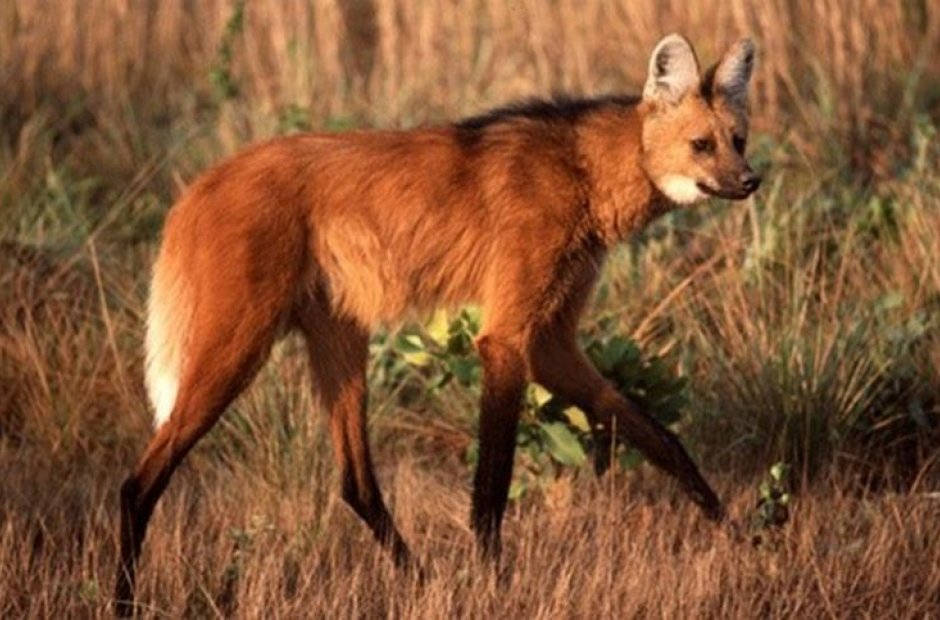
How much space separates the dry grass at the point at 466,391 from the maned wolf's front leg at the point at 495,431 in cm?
16

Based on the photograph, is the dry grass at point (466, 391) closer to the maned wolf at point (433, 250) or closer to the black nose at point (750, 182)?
the maned wolf at point (433, 250)

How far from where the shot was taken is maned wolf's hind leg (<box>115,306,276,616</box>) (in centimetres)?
492

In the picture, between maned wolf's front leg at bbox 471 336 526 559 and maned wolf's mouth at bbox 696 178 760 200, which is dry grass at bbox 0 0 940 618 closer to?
maned wolf's front leg at bbox 471 336 526 559

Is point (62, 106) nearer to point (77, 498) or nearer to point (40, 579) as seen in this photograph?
point (77, 498)

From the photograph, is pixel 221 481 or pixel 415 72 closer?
pixel 221 481

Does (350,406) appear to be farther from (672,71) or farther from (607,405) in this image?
(672,71)

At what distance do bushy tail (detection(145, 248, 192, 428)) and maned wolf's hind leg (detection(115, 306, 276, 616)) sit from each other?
0.29 ft

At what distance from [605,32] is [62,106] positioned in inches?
97.7

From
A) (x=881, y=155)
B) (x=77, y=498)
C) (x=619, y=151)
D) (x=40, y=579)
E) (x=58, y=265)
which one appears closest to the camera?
(x=40, y=579)

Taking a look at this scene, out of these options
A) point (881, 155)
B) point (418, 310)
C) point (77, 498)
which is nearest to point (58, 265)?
point (77, 498)

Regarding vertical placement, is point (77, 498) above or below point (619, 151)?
below

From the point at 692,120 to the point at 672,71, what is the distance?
144 mm

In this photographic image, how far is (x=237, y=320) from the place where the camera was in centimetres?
493

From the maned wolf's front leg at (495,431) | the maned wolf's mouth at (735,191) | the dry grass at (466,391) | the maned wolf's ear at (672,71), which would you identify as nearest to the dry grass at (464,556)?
the dry grass at (466,391)
